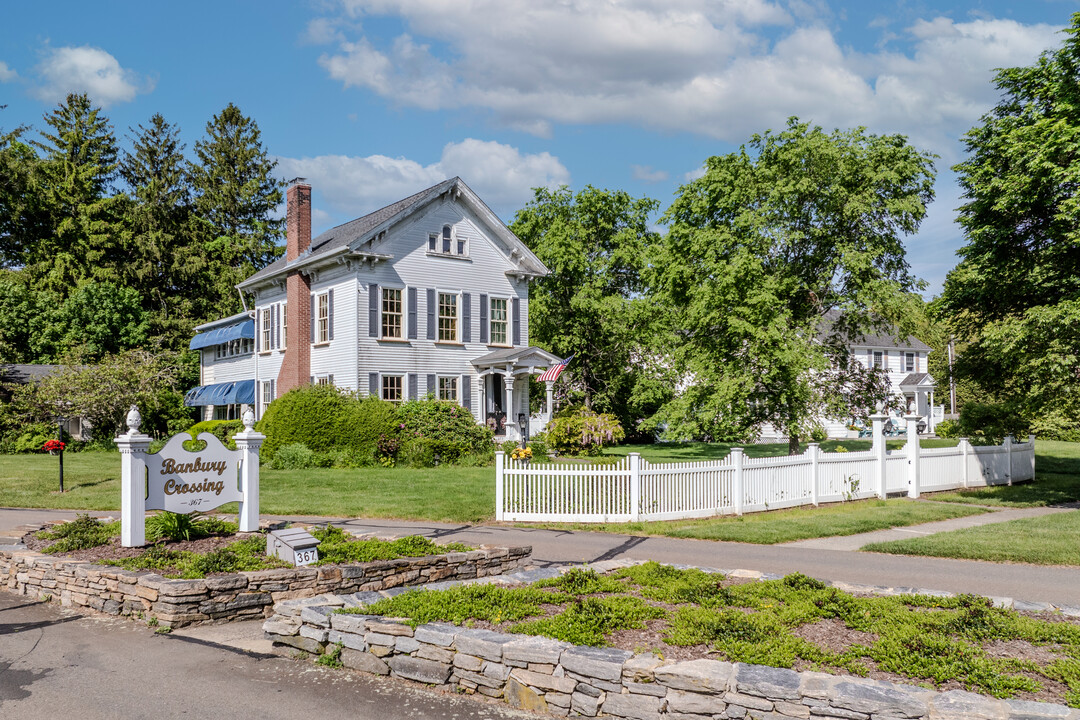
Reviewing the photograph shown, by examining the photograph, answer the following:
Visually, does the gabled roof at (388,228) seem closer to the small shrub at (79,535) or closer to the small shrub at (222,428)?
the small shrub at (222,428)

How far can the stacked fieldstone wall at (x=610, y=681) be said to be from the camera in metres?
4.89

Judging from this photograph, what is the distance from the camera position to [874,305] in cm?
2484

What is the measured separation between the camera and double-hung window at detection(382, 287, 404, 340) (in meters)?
29.3

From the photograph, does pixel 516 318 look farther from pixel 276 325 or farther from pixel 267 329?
pixel 267 329

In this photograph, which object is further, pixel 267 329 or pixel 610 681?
pixel 267 329

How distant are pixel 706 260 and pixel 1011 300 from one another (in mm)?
8545

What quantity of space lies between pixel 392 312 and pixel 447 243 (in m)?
3.70

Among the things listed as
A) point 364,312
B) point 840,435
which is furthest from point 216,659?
point 840,435

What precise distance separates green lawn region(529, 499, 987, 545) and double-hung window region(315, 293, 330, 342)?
17722mm

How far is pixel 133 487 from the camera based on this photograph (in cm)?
966

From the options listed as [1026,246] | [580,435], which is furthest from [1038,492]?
[580,435]

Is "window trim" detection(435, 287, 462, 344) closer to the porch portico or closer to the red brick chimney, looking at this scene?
the porch portico

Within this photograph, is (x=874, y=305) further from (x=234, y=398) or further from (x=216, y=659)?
(x=234, y=398)

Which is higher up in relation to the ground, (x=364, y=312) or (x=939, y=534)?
(x=364, y=312)
